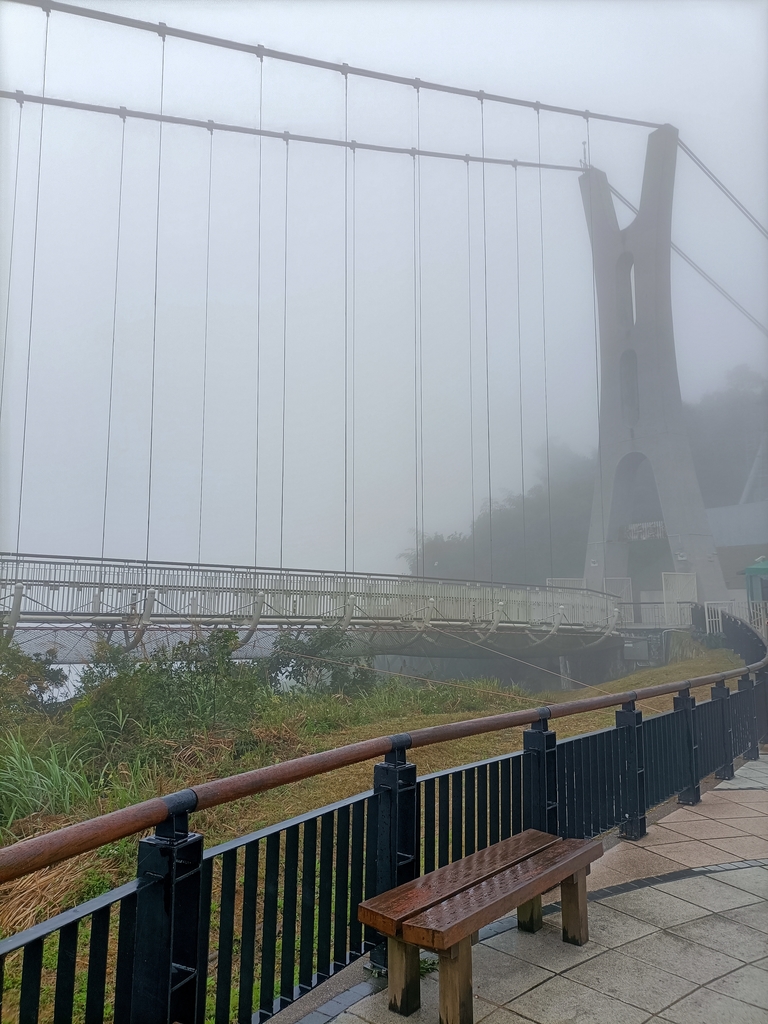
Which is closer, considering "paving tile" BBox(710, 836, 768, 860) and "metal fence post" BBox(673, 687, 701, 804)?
"paving tile" BBox(710, 836, 768, 860)

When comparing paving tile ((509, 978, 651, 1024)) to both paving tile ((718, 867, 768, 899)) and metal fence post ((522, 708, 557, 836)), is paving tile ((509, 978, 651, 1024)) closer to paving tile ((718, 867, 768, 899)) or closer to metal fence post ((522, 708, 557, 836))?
metal fence post ((522, 708, 557, 836))

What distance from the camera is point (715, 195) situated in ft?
106

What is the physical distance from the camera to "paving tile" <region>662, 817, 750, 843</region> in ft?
12.2

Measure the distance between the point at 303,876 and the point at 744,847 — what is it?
8.92 feet

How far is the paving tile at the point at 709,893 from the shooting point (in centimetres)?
274

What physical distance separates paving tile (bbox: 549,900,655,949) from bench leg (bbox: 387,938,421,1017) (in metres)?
0.77

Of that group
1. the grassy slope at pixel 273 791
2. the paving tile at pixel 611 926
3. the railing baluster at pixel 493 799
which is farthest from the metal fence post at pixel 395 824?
the grassy slope at pixel 273 791

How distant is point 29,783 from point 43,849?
187 inches

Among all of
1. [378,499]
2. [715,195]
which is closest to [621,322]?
[715,195]

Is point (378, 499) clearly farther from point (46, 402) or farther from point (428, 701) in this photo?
point (428, 701)

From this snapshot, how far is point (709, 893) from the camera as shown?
9.37ft

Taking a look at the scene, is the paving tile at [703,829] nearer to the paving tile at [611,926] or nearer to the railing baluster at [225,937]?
the paving tile at [611,926]

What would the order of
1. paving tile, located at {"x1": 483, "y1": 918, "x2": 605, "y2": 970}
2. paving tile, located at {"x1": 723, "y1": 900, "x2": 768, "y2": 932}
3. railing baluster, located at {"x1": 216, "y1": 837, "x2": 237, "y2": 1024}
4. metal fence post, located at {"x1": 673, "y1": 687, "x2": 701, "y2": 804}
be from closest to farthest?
1. railing baluster, located at {"x1": 216, "y1": 837, "x2": 237, "y2": 1024}
2. paving tile, located at {"x1": 483, "y1": 918, "x2": 605, "y2": 970}
3. paving tile, located at {"x1": 723, "y1": 900, "x2": 768, "y2": 932}
4. metal fence post, located at {"x1": 673, "y1": 687, "x2": 701, "y2": 804}

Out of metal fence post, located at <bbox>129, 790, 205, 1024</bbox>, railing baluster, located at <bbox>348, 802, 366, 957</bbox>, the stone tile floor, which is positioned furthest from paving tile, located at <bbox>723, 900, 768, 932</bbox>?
metal fence post, located at <bbox>129, 790, 205, 1024</bbox>
